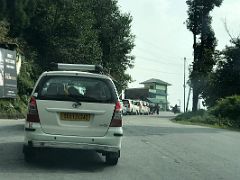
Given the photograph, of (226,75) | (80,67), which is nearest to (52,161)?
(80,67)

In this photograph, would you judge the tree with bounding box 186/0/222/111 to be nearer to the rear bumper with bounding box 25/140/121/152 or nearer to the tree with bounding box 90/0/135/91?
the tree with bounding box 90/0/135/91

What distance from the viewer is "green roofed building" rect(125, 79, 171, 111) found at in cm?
11743

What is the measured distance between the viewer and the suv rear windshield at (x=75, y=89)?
422 inches

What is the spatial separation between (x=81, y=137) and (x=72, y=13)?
3621 centimetres

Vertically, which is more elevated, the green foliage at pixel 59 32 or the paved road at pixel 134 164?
the green foliage at pixel 59 32

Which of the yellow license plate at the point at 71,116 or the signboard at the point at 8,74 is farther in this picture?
the signboard at the point at 8,74

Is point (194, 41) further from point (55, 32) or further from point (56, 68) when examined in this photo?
point (56, 68)

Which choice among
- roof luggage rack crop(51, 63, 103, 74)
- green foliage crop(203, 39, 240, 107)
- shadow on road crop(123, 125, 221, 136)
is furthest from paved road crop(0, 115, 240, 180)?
green foliage crop(203, 39, 240, 107)

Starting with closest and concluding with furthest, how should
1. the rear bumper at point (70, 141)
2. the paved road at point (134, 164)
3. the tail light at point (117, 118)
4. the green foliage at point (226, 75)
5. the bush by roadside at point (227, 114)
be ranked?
the paved road at point (134, 164) → the rear bumper at point (70, 141) → the tail light at point (117, 118) → the bush by roadside at point (227, 114) → the green foliage at point (226, 75)

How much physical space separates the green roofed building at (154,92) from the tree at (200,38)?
5473cm

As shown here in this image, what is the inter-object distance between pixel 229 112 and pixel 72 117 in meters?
29.2

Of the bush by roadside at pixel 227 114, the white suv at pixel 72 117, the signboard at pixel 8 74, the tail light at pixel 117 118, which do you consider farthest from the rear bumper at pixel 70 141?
the bush by roadside at pixel 227 114

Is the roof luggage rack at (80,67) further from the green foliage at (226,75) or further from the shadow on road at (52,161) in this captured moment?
the green foliage at (226,75)

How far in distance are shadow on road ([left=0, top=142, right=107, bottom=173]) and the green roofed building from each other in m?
100
